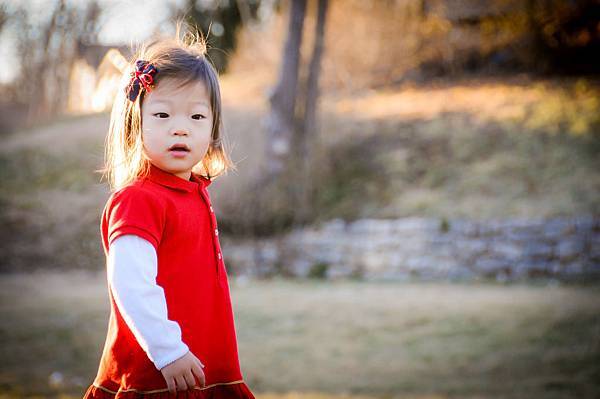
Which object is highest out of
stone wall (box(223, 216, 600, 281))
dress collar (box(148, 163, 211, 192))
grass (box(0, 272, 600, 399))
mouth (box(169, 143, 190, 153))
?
mouth (box(169, 143, 190, 153))

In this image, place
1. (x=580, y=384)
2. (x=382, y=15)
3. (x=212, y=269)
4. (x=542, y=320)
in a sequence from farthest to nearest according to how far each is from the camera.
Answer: (x=382, y=15), (x=542, y=320), (x=580, y=384), (x=212, y=269)

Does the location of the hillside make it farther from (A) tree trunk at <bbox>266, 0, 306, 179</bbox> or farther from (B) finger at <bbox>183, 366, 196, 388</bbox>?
(B) finger at <bbox>183, 366, 196, 388</bbox>

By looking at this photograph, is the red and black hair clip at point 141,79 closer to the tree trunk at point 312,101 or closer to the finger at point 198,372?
the finger at point 198,372

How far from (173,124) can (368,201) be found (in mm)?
9115

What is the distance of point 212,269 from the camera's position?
1.91 m

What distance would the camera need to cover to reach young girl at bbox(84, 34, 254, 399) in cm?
166

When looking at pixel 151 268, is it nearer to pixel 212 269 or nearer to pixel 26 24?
pixel 212 269

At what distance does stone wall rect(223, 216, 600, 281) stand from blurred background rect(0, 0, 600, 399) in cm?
3

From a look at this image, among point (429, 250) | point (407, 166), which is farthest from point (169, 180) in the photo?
point (407, 166)

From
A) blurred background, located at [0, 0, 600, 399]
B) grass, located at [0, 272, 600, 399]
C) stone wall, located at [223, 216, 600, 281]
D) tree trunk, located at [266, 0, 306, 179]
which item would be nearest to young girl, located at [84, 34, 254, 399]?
blurred background, located at [0, 0, 600, 399]

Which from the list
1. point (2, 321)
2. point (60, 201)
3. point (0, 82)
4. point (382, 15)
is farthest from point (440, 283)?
point (0, 82)

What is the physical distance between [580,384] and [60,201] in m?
9.87

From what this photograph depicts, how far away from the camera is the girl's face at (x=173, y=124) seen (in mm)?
1860

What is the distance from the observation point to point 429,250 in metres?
9.47
